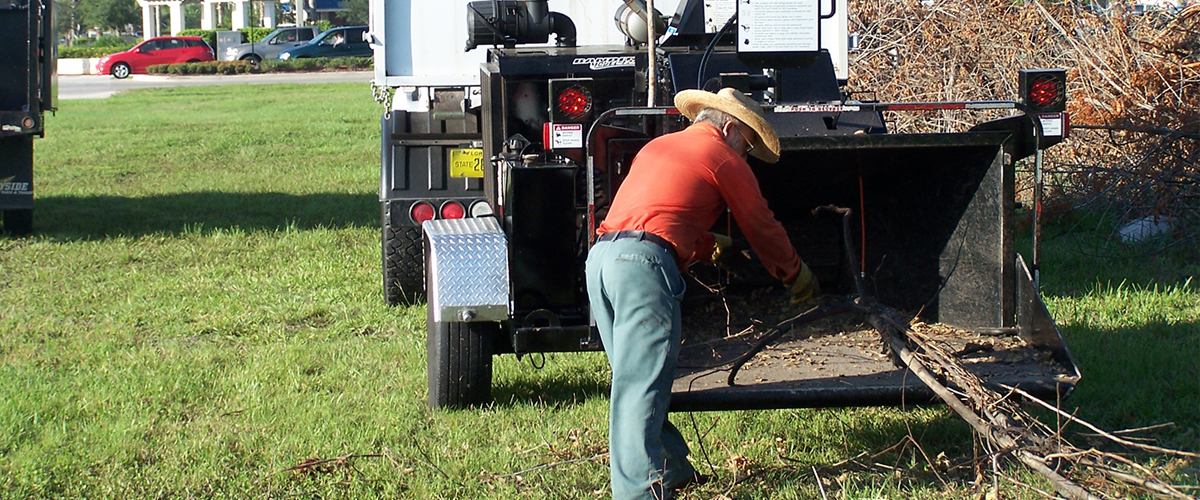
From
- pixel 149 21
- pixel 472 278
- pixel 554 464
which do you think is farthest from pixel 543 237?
pixel 149 21

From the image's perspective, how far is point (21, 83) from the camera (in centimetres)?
962

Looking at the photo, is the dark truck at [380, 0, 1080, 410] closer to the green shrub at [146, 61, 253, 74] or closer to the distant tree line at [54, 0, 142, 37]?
the green shrub at [146, 61, 253, 74]

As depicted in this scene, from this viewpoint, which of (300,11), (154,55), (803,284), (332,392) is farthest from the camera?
(300,11)

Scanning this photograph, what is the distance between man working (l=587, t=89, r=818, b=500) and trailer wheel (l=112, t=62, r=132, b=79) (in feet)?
125

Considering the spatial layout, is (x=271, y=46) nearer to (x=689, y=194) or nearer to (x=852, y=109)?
(x=852, y=109)

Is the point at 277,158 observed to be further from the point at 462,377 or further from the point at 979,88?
the point at 462,377

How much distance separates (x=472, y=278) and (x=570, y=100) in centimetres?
85

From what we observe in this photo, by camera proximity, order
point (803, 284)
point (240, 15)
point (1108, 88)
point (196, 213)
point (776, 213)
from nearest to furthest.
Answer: point (803, 284) → point (776, 213) → point (1108, 88) → point (196, 213) → point (240, 15)

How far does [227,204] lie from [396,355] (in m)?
6.12

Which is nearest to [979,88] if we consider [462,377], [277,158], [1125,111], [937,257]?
[1125,111]

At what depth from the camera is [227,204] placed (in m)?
11.8

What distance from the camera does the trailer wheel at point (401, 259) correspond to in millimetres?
7320

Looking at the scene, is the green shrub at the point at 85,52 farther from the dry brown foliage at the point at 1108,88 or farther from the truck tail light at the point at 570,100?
the truck tail light at the point at 570,100

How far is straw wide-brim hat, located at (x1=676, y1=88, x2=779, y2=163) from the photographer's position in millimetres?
4035
